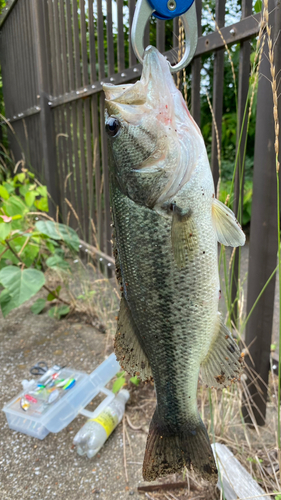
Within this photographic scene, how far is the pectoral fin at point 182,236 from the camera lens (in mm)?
949

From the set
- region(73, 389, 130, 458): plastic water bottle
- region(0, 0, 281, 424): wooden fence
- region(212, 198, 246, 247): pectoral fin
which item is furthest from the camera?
region(73, 389, 130, 458): plastic water bottle

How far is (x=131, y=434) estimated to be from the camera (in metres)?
2.32

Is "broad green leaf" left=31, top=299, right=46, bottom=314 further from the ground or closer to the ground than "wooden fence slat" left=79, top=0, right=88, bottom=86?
closer to the ground

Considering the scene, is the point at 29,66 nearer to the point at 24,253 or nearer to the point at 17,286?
the point at 24,253

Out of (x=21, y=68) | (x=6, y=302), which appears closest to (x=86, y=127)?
(x=6, y=302)

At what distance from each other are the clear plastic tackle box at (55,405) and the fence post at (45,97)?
2658 millimetres

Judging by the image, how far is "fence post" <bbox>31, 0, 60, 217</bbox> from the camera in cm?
435

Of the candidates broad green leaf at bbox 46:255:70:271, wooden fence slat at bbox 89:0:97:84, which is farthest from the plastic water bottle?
wooden fence slat at bbox 89:0:97:84

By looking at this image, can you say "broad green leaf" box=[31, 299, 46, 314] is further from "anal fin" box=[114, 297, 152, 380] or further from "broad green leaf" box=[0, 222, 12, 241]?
"anal fin" box=[114, 297, 152, 380]

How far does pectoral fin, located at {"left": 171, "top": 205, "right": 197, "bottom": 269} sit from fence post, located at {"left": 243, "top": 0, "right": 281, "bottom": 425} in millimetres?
1054

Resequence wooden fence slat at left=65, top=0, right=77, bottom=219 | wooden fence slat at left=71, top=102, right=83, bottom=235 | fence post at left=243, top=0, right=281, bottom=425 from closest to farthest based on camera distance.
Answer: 1. fence post at left=243, top=0, right=281, bottom=425
2. wooden fence slat at left=65, top=0, right=77, bottom=219
3. wooden fence slat at left=71, top=102, right=83, bottom=235

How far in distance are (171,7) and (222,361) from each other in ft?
3.14

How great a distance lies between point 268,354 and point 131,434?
3.31 feet

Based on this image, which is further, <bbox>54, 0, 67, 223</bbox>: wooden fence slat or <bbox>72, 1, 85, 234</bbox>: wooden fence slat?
<bbox>54, 0, 67, 223</bbox>: wooden fence slat
